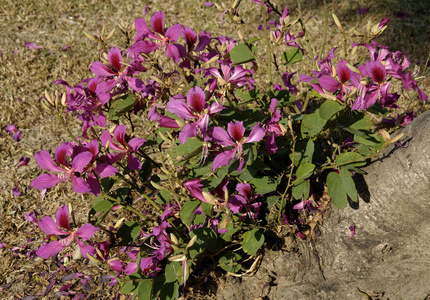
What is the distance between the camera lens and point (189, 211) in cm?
158

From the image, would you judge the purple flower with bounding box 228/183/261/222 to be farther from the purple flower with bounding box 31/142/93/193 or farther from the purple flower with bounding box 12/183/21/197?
the purple flower with bounding box 12/183/21/197

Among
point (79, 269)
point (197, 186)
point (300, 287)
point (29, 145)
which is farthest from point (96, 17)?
point (300, 287)

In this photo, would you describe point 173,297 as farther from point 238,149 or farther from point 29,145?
point 29,145

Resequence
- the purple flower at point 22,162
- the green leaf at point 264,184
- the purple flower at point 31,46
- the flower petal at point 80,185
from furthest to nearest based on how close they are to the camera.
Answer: the purple flower at point 31,46, the purple flower at point 22,162, the green leaf at point 264,184, the flower petal at point 80,185

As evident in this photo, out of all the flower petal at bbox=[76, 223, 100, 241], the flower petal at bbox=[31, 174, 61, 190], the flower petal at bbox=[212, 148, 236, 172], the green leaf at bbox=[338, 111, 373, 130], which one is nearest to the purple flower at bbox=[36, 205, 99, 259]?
the flower petal at bbox=[76, 223, 100, 241]

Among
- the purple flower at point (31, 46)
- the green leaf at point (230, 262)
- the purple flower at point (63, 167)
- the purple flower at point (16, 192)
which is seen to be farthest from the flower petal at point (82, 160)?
the purple flower at point (31, 46)

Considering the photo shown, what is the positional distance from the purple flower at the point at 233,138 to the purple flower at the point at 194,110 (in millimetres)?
54

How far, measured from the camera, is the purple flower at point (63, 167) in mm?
1275

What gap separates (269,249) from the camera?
6.57ft

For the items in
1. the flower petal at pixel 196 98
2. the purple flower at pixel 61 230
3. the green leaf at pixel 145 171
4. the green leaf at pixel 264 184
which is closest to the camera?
the flower petal at pixel 196 98

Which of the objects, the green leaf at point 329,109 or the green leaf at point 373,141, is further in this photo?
the green leaf at point 373,141

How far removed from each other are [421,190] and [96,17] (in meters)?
3.86

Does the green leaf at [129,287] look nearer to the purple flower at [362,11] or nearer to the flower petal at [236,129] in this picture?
the flower petal at [236,129]

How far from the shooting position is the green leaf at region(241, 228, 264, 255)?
5.42 ft
